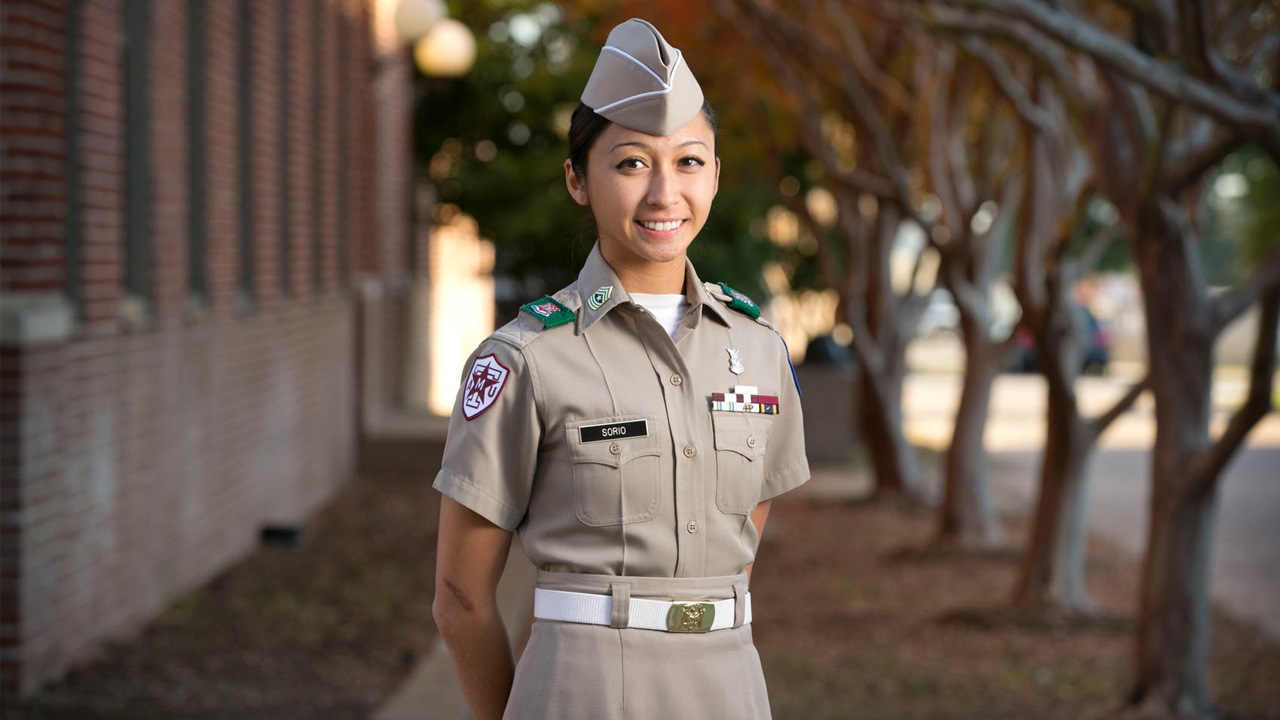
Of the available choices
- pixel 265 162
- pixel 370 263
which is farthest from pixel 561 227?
pixel 265 162

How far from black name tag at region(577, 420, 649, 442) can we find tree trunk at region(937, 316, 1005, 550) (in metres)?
10.2

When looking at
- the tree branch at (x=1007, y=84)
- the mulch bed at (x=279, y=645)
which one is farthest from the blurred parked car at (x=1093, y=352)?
the tree branch at (x=1007, y=84)

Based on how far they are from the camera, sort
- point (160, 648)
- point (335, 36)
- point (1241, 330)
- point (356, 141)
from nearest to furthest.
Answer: point (160, 648) → point (335, 36) → point (356, 141) → point (1241, 330)

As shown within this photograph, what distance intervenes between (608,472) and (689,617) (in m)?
0.27

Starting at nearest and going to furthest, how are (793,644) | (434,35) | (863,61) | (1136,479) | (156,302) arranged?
1. (156,302)
2. (793,644)
3. (863,61)
4. (434,35)
5. (1136,479)

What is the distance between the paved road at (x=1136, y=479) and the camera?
480 inches

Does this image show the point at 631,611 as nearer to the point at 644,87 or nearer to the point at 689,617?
the point at 689,617

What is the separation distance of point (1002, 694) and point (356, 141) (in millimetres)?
10439

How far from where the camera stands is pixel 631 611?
2.62 metres

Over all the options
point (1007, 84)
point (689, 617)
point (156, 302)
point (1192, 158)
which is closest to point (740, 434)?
point (689, 617)

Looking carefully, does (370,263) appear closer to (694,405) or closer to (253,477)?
(253,477)

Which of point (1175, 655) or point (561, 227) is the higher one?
point (561, 227)

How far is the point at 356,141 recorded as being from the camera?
663 inches

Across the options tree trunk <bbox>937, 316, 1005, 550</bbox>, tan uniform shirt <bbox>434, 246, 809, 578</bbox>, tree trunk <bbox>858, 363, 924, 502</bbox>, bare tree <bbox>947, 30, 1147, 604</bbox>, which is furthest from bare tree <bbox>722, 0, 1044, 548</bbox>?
tan uniform shirt <bbox>434, 246, 809, 578</bbox>
